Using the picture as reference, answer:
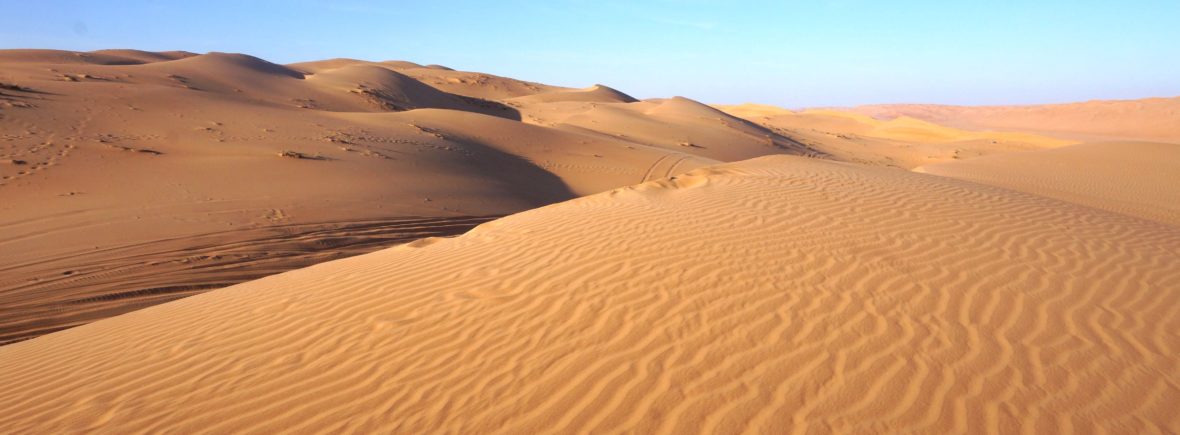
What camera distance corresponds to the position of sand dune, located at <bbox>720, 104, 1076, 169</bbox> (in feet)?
94.1

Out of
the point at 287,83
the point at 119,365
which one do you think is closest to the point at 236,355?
the point at 119,365

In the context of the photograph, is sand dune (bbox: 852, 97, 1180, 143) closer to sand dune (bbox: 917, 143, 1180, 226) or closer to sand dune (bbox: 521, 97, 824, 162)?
sand dune (bbox: 521, 97, 824, 162)

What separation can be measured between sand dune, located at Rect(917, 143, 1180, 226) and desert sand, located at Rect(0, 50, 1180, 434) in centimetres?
33

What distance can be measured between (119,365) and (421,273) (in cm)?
230

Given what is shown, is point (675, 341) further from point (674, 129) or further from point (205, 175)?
point (674, 129)

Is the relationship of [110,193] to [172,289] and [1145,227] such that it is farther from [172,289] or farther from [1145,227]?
[1145,227]

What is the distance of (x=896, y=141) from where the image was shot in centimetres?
3750

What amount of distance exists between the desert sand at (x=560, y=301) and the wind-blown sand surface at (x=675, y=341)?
2 centimetres

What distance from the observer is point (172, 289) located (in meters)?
7.01

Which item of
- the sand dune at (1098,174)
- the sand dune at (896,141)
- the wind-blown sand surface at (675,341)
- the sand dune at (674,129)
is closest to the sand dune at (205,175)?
the wind-blown sand surface at (675,341)

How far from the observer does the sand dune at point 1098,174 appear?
40.7ft

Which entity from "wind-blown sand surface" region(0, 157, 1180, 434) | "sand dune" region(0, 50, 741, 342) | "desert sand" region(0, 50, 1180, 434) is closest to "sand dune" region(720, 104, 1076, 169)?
"sand dune" region(0, 50, 741, 342)

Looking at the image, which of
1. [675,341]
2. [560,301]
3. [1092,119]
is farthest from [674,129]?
[1092,119]

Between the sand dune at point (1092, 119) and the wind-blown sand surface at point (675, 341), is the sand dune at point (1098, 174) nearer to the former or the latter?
the wind-blown sand surface at point (675, 341)
